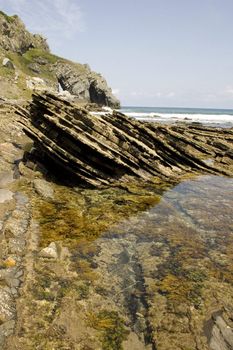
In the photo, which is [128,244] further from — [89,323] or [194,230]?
[89,323]

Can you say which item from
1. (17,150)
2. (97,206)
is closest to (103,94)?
(17,150)

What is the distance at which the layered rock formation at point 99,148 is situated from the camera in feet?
79.0

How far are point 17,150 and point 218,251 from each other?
22.3 meters

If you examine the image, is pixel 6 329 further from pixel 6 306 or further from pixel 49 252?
pixel 49 252

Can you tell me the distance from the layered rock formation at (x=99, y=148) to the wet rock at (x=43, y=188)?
258cm

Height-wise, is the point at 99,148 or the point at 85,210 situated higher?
the point at 99,148

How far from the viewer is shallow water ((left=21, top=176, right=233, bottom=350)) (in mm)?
8969

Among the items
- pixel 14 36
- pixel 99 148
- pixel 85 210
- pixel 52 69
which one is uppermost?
pixel 14 36

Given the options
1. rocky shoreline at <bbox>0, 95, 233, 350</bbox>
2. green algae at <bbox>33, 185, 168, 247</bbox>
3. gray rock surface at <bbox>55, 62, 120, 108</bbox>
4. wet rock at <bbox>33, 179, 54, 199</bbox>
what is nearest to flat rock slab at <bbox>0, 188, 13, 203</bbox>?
rocky shoreline at <bbox>0, 95, 233, 350</bbox>

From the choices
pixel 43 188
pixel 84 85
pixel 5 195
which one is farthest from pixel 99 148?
pixel 84 85

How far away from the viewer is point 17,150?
1195 inches

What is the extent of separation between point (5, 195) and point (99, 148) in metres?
8.00

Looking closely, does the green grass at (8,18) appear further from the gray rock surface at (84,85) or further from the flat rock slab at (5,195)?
the flat rock slab at (5,195)

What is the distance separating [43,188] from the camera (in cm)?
2102
